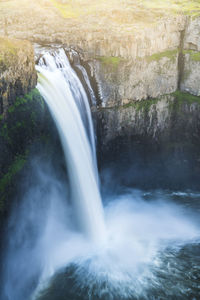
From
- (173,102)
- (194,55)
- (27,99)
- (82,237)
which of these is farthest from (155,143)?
(27,99)

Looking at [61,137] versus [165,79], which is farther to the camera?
[165,79]

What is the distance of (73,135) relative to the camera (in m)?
12.5

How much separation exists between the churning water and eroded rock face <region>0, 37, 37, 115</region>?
1.33 m

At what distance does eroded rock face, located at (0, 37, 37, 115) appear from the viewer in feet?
28.0

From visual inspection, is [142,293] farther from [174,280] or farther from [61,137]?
[61,137]

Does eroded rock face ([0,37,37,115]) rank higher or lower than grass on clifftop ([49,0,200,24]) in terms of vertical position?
lower

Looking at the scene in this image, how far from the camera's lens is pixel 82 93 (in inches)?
565

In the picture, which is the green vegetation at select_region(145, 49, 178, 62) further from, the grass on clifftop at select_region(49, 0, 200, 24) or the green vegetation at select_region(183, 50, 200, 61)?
the grass on clifftop at select_region(49, 0, 200, 24)

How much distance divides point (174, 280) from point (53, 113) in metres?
7.91

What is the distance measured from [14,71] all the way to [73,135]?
162 inches

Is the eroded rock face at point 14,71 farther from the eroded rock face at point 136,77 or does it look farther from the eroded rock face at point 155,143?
the eroded rock face at point 155,143

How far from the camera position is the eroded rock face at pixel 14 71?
28.0ft

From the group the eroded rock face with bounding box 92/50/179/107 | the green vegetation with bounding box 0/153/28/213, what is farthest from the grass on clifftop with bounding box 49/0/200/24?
the green vegetation with bounding box 0/153/28/213

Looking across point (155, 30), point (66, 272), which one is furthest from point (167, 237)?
point (155, 30)
